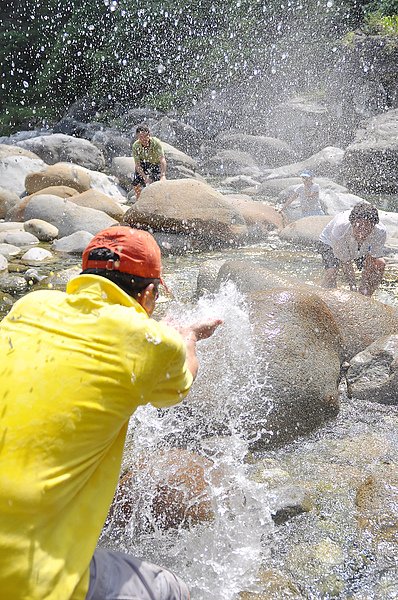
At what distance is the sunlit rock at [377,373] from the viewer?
13.8ft

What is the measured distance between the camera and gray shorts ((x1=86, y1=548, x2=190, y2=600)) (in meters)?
1.63

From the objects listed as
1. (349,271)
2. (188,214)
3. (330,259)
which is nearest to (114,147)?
(188,214)

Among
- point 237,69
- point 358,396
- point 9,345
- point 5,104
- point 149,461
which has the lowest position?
point 5,104

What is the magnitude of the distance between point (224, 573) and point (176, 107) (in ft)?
73.7

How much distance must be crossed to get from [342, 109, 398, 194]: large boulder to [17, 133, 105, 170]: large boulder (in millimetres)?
6909

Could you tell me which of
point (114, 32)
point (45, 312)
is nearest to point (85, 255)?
point (45, 312)

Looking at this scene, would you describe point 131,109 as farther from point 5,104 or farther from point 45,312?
point 45,312

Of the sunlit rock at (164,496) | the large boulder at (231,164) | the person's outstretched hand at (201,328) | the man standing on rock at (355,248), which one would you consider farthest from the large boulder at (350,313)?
the large boulder at (231,164)

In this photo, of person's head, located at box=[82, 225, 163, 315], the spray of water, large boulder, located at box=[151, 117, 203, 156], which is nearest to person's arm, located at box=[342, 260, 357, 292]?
the spray of water

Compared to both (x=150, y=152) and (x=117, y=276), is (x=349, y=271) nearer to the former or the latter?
(x=117, y=276)

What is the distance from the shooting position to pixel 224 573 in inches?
107

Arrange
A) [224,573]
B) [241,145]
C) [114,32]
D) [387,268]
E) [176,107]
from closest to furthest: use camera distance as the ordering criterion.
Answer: [224,573], [387,268], [241,145], [176,107], [114,32]

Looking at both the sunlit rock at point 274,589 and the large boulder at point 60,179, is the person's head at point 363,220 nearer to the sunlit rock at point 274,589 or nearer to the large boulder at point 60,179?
the sunlit rock at point 274,589

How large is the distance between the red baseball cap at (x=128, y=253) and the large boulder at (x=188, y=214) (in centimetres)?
735
